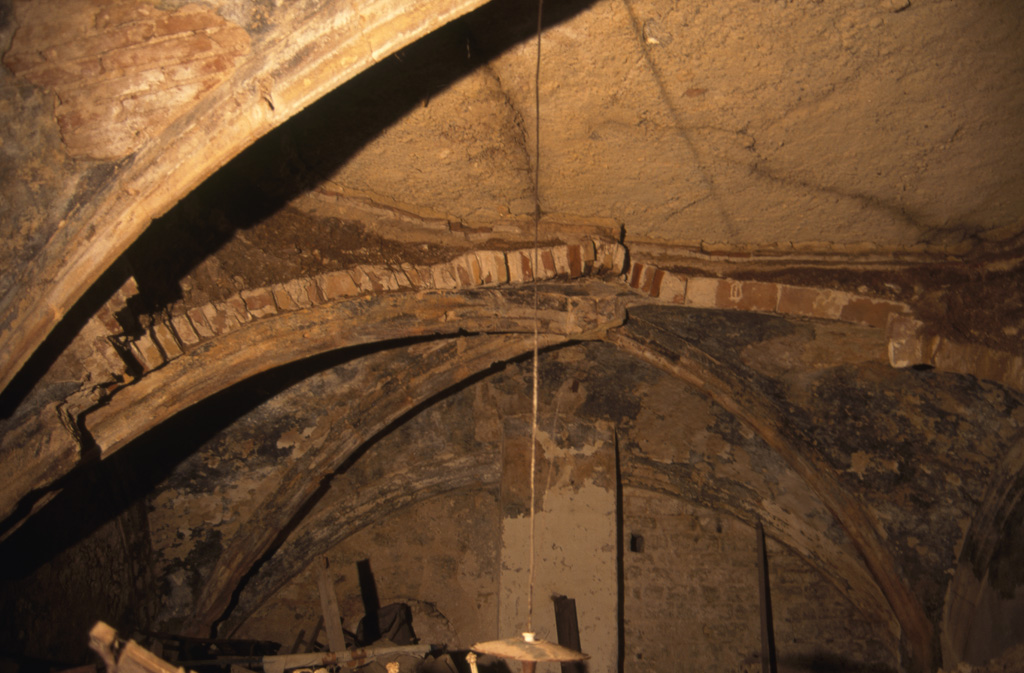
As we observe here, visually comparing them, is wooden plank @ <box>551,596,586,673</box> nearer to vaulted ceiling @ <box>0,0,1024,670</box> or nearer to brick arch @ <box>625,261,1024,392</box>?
vaulted ceiling @ <box>0,0,1024,670</box>

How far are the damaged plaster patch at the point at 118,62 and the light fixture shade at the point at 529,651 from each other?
1816 millimetres

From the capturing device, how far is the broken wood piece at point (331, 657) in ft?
14.0

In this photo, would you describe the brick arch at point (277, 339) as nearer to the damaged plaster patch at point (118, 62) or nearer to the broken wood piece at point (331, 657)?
the damaged plaster patch at point (118, 62)

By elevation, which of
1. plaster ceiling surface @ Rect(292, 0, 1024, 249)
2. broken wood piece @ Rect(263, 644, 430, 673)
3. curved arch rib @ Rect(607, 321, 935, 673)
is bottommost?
broken wood piece @ Rect(263, 644, 430, 673)

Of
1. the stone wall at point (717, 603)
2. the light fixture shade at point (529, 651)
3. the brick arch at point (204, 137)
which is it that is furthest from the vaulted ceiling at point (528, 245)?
the light fixture shade at point (529, 651)

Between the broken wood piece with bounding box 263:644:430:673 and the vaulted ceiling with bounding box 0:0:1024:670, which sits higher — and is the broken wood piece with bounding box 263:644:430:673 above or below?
below

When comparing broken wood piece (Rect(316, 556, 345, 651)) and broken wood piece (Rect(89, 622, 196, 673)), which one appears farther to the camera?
broken wood piece (Rect(316, 556, 345, 651))

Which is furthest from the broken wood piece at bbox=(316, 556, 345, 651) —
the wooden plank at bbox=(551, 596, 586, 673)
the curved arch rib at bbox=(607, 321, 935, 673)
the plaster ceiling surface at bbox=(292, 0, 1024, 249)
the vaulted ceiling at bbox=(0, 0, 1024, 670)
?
the plaster ceiling surface at bbox=(292, 0, 1024, 249)

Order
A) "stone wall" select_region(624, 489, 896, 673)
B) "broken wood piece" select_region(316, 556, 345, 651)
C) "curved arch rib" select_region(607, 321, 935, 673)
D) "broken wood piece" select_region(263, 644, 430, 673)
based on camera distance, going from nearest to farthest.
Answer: "curved arch rib" select_region(607, 321, 935, 673)
"broken wood piece" select_region(263, 644, 430, 673)
"broken wood piece" select_region(316, 556, 345, 651)
"stone wall" select_region(624, 489, 896, 673)

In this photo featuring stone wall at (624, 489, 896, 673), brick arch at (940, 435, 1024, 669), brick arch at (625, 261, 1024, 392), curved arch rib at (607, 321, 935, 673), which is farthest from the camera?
stone wall at (624, 489, 896, 673)

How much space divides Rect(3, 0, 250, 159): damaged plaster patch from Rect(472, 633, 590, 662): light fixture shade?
182cm

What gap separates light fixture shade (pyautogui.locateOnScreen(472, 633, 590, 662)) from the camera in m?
1.99

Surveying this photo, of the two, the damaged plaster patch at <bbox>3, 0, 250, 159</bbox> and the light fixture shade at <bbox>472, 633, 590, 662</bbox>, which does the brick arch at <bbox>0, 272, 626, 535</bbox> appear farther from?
the light fixture shade at <bbox>472, 633, 590, 662</bbox>

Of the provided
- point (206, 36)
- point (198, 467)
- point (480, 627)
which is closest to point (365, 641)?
point (480, 627)
